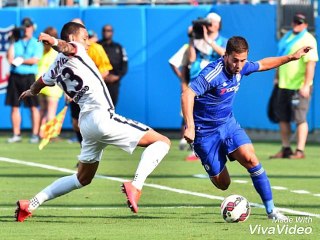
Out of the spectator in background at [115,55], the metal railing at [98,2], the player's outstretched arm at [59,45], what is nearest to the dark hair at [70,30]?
the player's outstretched arm at [59,45]

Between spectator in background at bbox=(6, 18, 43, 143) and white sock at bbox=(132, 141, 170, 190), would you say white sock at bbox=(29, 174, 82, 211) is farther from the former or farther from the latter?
spectator in background at bbox=(6, 18, 43, 143)

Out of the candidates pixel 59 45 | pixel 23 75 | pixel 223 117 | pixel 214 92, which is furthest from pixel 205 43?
pixel 59 45

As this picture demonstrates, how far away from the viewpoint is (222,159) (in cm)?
1168

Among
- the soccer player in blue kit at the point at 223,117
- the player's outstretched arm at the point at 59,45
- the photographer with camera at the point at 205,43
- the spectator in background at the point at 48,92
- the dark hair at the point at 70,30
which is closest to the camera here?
the player's outstretched arm at the point at 59,45

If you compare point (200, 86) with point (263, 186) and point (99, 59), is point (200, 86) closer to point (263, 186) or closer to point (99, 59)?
point (263, 186)

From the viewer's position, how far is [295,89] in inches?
752

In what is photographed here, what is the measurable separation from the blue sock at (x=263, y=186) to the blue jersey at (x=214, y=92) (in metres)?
0.66

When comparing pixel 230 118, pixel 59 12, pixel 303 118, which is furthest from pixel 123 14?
pixel 230 118

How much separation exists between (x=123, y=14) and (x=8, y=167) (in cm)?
752

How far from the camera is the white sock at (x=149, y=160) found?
10.9 meters

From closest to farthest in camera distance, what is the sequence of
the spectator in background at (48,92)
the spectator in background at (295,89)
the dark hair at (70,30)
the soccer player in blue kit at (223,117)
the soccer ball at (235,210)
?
1. the soccer ball at (235,210)
2. the soccer player in blue kit at (223,117)
3. the dark hair at (70,30)
4. the spectator in background at (295,89)
5. the spectator in background at (48,92)

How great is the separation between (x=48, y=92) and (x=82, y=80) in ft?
39.2

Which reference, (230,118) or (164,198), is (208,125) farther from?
(164,198)

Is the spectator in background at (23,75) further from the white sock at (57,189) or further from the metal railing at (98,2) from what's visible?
the white sock at (57,189)
